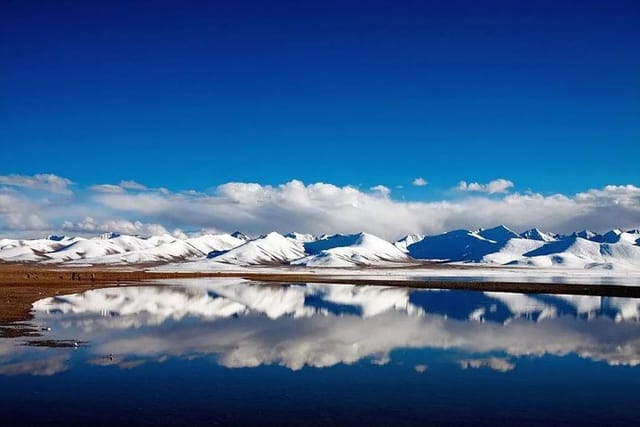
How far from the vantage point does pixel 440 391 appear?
18.5 metres

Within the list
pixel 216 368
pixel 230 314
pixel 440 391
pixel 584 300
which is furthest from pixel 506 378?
pixel 584 300

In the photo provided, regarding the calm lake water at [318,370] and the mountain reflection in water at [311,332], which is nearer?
the calm lake water at [318,370]

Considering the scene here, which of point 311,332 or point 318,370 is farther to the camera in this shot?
point 311,332

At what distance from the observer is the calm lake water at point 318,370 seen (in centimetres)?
1582

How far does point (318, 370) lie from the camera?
21578 mm

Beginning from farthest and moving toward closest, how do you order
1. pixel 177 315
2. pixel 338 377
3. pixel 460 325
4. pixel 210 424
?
pixel 177 315 < pixel 460 325 < pixel 338 377 < pixel 210 424

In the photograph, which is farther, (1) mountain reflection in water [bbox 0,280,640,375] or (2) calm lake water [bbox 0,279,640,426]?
(1) mountain reflection in water [bbox 0,280,640,375]

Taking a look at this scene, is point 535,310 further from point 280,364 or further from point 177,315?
point 280,364

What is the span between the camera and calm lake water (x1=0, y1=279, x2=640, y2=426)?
15820 mm

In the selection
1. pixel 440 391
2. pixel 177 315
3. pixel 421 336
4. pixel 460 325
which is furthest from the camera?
pixel 177 315

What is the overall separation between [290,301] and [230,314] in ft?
46.6

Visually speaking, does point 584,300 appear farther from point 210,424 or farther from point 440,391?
point 210,424

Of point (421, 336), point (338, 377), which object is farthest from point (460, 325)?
point (338, 377)

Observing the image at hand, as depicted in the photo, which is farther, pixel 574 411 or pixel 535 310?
pixel 535 310
